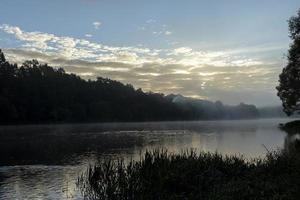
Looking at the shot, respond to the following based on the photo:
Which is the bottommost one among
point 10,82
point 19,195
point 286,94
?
point 19,195

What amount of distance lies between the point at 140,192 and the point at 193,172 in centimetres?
396

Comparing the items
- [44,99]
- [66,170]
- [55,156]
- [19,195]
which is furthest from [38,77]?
[19,195]

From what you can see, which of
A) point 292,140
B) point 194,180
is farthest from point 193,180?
point 292,140

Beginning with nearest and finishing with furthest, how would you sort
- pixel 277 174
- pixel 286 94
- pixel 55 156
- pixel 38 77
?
pixel 277 174
pixel 55 156
pixel 286 94
pixel 38 77

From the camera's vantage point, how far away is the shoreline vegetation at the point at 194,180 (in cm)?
2162

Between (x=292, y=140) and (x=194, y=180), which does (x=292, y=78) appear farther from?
(x=194, y=180)

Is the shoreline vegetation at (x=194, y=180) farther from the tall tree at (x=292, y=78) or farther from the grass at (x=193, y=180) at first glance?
the tall tree at (x=292, y=78)

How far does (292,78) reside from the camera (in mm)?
90062

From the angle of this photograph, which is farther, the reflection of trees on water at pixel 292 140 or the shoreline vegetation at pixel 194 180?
the reflection of trees on water at pixel 292 140

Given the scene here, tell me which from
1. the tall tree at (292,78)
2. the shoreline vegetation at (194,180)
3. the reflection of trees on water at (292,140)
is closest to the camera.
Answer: the shoreline vegetation at (194,180)

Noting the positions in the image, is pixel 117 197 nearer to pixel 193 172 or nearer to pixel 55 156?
pixel 193 172

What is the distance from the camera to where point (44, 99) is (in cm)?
18238

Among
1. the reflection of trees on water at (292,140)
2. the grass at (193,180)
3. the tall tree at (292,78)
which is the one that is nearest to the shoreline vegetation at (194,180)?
the grass at (193,180)

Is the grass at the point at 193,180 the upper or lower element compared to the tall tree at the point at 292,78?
lower
